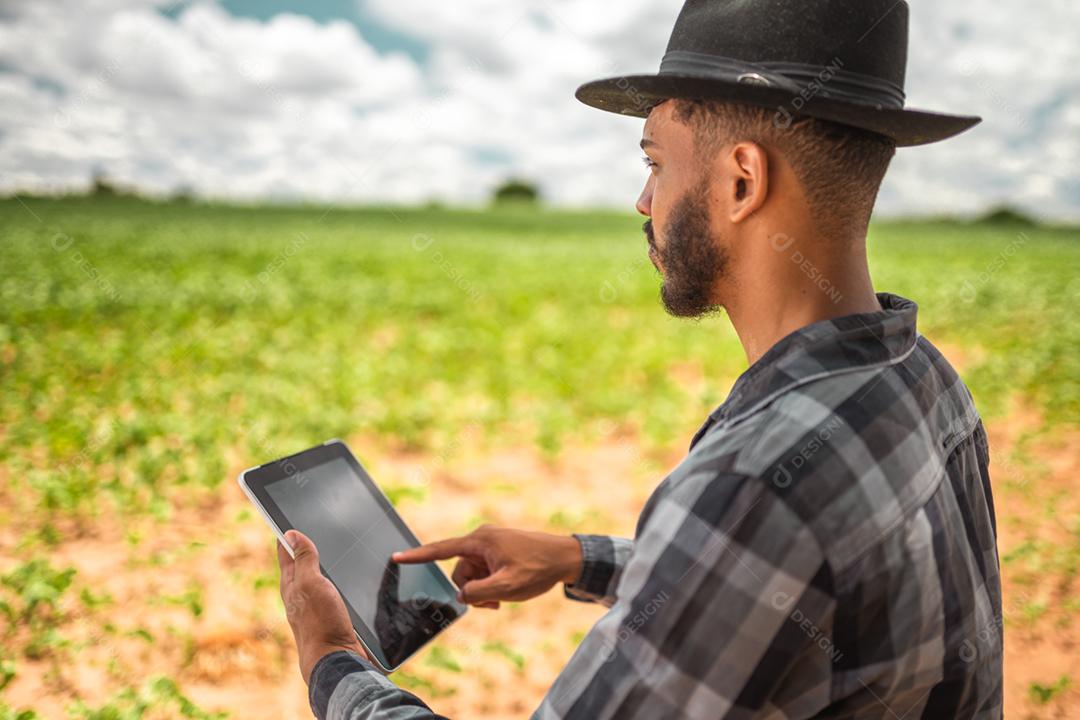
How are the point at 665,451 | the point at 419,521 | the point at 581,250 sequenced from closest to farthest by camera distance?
the point at 419,521, the point at 665,451, the point at 581,250

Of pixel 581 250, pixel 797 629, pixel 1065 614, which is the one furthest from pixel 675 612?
pixel 581 250

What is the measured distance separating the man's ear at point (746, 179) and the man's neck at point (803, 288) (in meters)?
0.09

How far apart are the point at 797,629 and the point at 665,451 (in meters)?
5.12

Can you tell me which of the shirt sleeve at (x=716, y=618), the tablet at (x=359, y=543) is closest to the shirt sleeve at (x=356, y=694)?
the tablet at (x=359, y=543)

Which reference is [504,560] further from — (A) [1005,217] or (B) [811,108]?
(A) [1005,217]

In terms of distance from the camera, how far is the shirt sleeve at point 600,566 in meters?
2.04

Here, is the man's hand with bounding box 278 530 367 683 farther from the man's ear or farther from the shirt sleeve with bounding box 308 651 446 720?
the man's ear

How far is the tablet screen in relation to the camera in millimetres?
1805

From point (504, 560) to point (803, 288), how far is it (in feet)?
3.51

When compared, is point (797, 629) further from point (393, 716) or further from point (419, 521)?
point (419, 521)

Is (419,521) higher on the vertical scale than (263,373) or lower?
higher

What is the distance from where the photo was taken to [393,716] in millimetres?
1338

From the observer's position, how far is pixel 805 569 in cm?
110

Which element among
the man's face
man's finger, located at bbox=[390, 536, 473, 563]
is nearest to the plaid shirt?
the man's face
